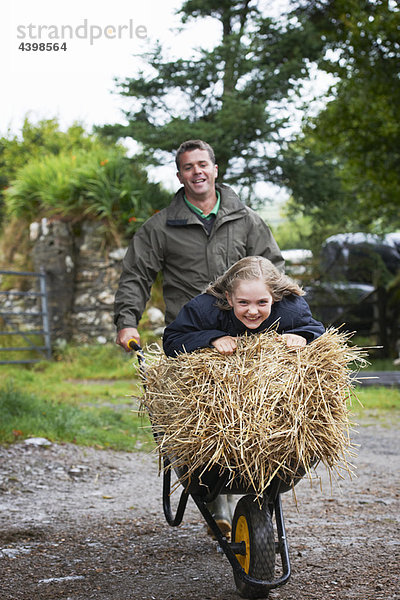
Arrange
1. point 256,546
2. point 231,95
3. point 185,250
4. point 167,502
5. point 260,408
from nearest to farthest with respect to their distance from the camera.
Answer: point 260,408 < point 256,546 < point 167,502 < point 185,250 < point 231,95

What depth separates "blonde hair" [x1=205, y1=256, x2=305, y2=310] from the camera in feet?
8.97

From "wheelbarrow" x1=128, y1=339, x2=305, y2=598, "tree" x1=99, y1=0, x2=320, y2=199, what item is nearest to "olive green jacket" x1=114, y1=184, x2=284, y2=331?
"wheelbarrow" x1=128, y1=339, x2=305, y2=598

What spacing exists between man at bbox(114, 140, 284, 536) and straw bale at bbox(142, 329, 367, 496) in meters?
1.15

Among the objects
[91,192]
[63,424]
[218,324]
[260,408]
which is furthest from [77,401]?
[260,408]

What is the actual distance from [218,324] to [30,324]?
34.9 ft

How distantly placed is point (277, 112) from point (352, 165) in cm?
657

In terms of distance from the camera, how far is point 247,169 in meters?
12.6

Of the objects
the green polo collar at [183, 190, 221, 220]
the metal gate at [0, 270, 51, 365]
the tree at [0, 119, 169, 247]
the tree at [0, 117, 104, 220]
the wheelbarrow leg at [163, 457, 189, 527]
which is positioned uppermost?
the tree at [0, 117, 104, 220]

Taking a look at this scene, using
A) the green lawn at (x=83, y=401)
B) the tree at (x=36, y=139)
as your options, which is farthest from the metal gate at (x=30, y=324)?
the tree at (x=36, y=139)

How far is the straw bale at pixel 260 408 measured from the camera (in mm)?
2482

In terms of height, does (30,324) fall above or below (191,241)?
below

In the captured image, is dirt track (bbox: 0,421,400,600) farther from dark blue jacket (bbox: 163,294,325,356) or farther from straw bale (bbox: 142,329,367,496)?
dark blue jacket (bbox: 163,294,325,356)

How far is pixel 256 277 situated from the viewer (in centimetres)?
271

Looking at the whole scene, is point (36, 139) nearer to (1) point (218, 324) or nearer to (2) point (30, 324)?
(2) point (30, 324)
